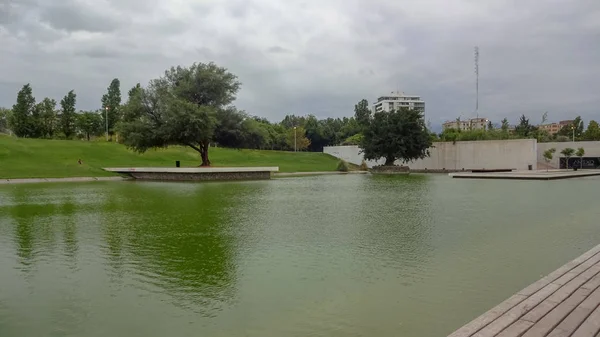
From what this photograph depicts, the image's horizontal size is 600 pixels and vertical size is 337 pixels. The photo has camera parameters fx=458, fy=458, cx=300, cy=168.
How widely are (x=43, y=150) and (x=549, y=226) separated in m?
45.9

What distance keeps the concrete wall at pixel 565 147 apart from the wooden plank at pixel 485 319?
179 ft

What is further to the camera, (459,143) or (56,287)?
(459,143)

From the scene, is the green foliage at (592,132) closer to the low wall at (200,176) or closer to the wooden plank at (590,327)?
the low wall at (200,176)

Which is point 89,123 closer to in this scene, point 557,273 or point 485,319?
point 557,273

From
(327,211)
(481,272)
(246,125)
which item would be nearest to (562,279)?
(481,272)

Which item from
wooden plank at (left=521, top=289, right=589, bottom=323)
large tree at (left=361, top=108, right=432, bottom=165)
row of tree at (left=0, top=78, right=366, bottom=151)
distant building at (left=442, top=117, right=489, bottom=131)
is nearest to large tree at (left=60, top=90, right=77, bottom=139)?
row of tree at (left=0, top=78, right=366, bottom=151)

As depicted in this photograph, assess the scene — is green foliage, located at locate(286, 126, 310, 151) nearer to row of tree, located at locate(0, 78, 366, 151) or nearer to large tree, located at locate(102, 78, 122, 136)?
row of tree, located at locate(0, 78, 366, 151)

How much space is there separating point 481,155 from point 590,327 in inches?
1983

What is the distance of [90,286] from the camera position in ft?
21.4

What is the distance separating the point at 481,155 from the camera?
169ft

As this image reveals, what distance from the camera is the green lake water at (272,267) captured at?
5164 millimetres

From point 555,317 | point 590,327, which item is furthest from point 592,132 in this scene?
point 590,327

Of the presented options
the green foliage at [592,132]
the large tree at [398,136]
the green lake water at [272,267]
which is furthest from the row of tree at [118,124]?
the green foliage at [592,132]

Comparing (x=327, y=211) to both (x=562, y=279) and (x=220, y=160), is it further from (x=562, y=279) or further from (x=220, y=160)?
(x=220, y=160)
